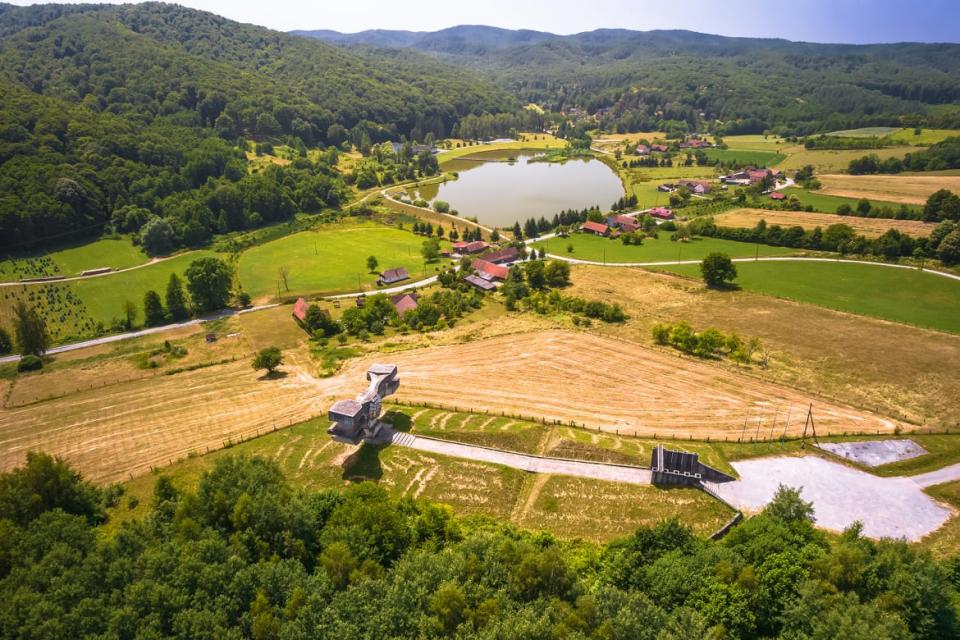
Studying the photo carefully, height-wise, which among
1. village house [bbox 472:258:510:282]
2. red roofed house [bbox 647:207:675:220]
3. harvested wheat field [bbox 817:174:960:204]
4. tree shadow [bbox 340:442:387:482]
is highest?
harvested wheat field [bbox 817:174:960:204]

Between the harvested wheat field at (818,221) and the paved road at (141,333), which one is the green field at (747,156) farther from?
the paved road at (141,333)

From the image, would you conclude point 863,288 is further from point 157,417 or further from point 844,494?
point 157,417

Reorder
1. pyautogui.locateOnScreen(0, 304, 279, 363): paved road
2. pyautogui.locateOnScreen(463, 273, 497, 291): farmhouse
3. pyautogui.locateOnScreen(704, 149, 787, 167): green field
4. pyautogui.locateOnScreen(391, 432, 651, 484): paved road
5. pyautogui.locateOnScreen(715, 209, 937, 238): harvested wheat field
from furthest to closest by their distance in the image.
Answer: pyautogui.locateOnScreen(704, 149, 787, 167): green field < pyautogui.locateOnScreen(715, 209, 937, 238): harvested wheat field < pyautogui.locateOnScreen(463, 273, 497, 291): farmhouse < pyautogui.locateOnScreen(0, 304, 279, 363): paved road < pyautogui.locateOnScreen(391, 432, 651, 484): paved road

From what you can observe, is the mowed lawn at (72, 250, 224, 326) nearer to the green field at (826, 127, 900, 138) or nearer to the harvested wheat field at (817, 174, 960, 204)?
the harvested wheat field at (817, 174, 960, 204)

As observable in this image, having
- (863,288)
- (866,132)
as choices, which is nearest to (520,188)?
(863,288)

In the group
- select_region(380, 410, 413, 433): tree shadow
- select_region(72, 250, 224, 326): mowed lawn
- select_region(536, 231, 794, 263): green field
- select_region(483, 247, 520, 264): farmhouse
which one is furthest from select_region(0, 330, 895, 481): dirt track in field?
select_region(536, 231, 794, 263): green field

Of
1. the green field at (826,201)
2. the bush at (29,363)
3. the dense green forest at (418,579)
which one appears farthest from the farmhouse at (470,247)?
the green field at (826,201)

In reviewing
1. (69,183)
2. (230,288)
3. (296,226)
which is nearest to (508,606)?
(230,288)
